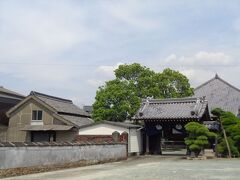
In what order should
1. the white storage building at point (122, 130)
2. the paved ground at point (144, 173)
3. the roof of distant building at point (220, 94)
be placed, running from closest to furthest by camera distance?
Answer: the paved ground at point (144, 173) < the white storage building at point (122, 130) < the roof of distant building at point (220, 94)

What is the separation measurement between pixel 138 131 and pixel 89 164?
1058 centimetres

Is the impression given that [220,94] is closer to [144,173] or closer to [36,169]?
[144,173]

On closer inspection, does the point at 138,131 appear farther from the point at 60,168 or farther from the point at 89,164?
the point at 60,168

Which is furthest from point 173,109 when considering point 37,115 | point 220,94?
point 220,94

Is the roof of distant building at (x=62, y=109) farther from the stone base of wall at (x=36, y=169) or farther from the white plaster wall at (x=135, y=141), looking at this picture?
the stone base of wall at (x=36, y=169)

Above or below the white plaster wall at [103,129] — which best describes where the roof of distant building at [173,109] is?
above

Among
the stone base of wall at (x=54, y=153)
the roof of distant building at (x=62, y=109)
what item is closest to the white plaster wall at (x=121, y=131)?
the roof of distant building at (x=62, y=109)

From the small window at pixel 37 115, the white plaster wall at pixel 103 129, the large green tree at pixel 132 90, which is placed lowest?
the white plaster wall at pixel 103 129

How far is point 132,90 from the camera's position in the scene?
4091 centimetres

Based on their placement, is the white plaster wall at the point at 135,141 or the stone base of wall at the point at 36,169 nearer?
the stone base of wall at the point at 36,169

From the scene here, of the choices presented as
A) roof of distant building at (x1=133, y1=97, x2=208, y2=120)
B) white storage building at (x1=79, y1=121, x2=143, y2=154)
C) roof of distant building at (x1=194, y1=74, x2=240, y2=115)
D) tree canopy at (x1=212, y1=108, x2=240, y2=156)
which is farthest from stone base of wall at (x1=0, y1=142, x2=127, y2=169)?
roof of distant building at (x1=194, y1=74, x2=240, y2=115)

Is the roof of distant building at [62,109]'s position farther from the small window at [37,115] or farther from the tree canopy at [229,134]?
the tree canopy at [229,134]

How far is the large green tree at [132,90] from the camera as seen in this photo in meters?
40.4

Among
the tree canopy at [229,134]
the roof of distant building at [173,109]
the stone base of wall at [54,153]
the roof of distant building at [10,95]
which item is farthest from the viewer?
the roof of distant building at [10,95]
